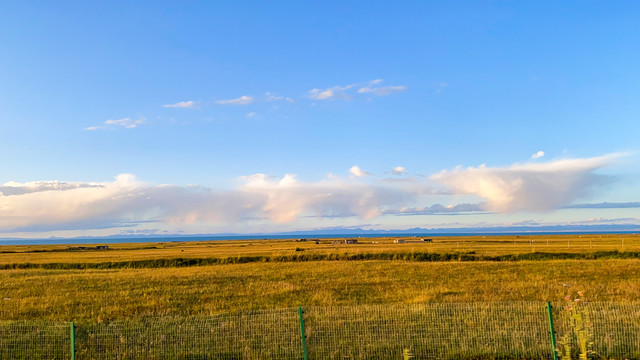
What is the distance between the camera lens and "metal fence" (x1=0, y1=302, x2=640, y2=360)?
14672mm

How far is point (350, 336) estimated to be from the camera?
55.1 ft

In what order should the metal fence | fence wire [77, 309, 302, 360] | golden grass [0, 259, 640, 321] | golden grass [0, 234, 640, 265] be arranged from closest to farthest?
the metal fence
fence wire [77, 309, 302, 360]
golden grass [0, 259, 640, 321]
golden grass [0, 234, 640, 265]

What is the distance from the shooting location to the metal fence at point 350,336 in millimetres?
14672

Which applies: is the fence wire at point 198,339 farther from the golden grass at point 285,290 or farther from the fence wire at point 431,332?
the golden grass at point 285,290

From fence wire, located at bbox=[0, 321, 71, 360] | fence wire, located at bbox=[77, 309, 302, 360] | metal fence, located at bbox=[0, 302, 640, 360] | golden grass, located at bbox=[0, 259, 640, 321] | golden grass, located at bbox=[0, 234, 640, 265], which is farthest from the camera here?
golden grass, located at bbox=[0, 234, 640, 265]

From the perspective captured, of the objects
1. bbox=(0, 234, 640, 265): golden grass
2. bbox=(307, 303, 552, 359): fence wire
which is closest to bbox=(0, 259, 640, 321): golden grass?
bbox=(307, 303, 552, 359): fence wire

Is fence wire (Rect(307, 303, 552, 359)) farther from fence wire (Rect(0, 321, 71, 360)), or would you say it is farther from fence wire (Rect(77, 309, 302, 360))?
fence wire (Rect(0, 321, 71, 360))

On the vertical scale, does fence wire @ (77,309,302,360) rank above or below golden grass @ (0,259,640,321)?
above

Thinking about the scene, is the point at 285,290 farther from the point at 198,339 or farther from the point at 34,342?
the point at 34,342

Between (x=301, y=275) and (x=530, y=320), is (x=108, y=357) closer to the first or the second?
(x=530, y=320)

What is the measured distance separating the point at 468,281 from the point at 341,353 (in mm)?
23330

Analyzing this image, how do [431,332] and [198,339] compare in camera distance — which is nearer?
[198,339]

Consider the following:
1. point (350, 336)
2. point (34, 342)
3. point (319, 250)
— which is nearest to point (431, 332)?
point (350, 336)

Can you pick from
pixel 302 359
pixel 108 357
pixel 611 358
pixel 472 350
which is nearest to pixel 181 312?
pixel 108 357
